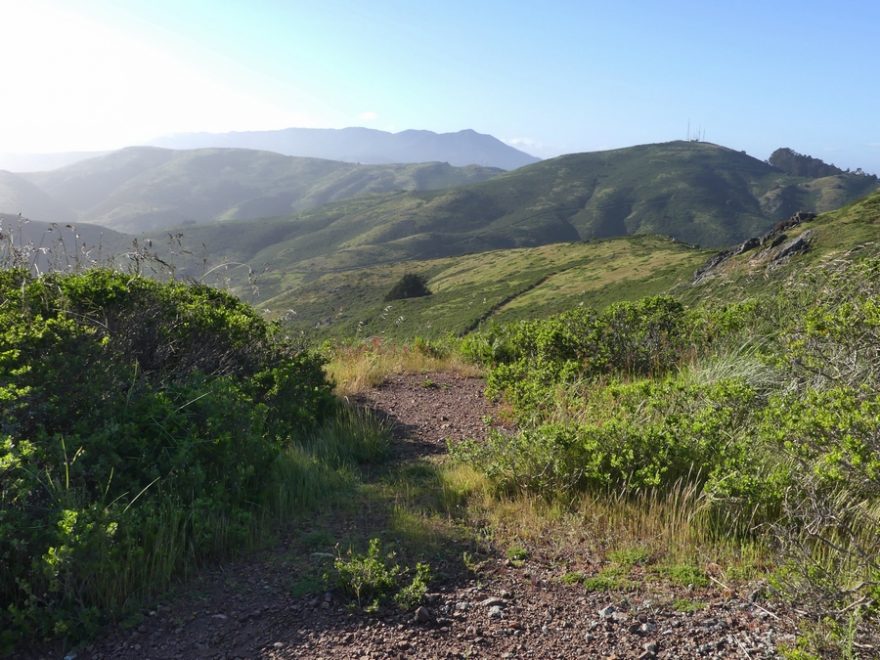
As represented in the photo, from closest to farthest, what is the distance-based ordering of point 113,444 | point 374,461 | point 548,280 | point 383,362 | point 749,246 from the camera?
1. point 113,444
2. point 374,461
3. point 383,362
4. point 749,246
5. point 548,280

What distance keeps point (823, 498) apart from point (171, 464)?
3.53 metres

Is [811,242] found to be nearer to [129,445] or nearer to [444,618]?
[444,618]

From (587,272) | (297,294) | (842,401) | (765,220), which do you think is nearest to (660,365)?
(842,401)

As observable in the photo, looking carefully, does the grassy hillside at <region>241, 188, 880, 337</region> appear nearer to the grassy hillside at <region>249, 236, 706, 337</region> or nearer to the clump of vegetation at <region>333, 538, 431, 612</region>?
the grassy hillside at <region>249, 236, 706, 337</region>

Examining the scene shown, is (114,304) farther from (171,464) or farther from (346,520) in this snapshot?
(346,520)

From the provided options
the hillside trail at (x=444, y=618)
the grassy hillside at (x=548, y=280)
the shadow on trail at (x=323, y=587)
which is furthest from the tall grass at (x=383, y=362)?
the grassy hillside at (x=548, y=280)

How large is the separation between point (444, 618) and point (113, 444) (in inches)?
82.4

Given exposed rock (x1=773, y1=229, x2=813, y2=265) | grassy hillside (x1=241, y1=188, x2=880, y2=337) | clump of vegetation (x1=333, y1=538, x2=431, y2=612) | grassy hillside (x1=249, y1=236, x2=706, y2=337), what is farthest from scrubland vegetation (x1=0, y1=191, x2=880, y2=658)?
grassy hillside (x1=249, y1=236, x2=706, y2=337)

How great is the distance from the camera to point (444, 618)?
2.90 metres

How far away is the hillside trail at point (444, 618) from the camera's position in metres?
2.66

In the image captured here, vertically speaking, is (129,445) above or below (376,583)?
above

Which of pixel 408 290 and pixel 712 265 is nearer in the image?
pixel 712 265

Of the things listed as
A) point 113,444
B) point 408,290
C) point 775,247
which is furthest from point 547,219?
point 113,444

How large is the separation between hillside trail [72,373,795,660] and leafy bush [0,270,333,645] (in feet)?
0.84
